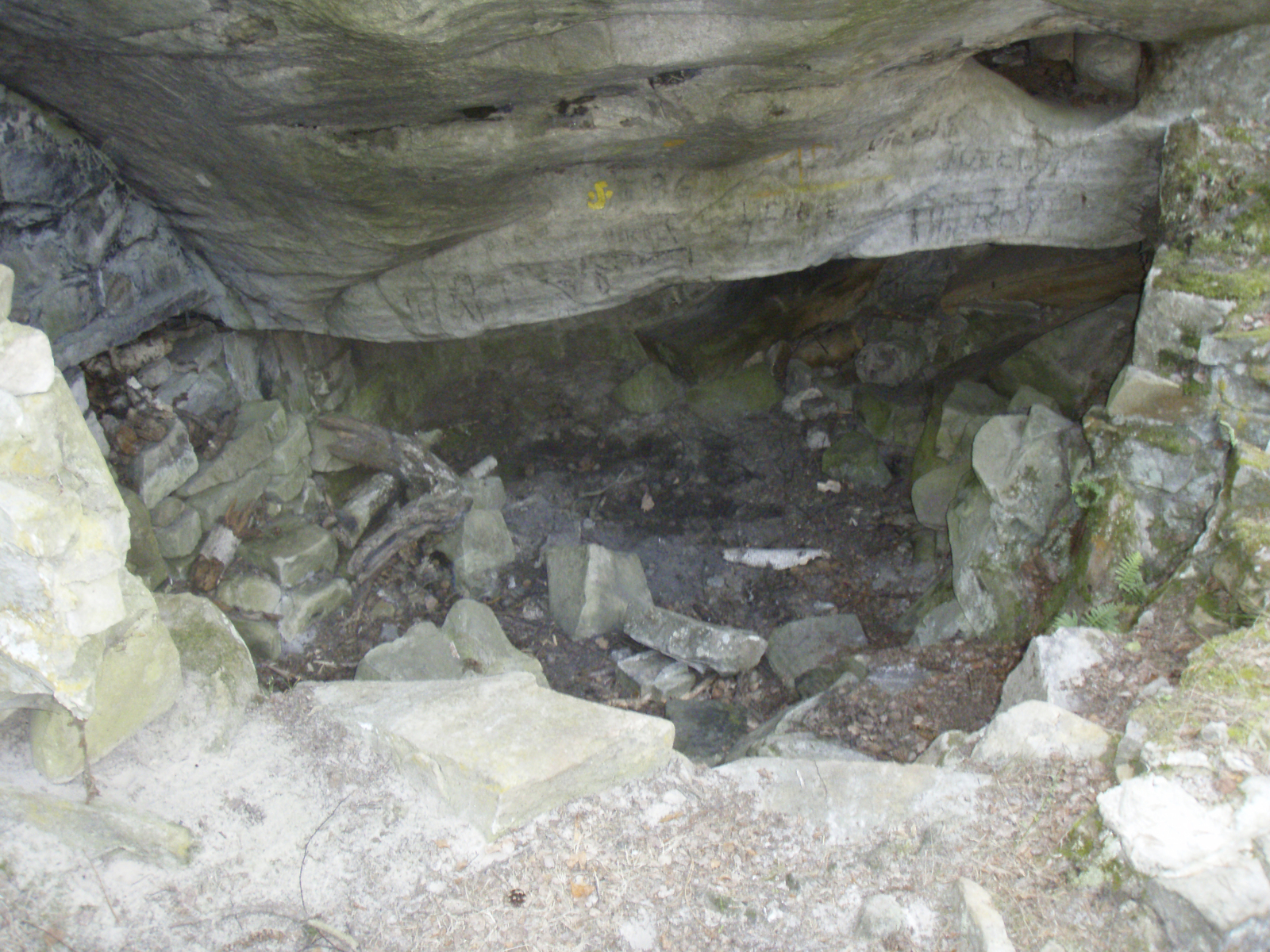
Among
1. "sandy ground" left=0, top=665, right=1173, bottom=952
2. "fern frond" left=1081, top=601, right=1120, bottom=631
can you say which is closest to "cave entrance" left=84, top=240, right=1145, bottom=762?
"fern frond" left=1081, top=601, right=1120, bottom=631

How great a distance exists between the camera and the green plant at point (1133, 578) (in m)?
3.68

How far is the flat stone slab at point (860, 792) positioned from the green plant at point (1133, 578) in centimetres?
155

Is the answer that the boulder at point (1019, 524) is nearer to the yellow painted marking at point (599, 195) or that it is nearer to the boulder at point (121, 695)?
the yellow painted marking at point (599, 195)

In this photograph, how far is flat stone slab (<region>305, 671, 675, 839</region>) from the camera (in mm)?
2605

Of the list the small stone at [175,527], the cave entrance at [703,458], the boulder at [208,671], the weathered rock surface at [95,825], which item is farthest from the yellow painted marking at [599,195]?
the weathered rock surface at [95,825]

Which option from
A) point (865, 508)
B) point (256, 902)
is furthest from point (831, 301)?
point (256, 902)

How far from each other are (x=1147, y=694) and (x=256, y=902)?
9.66 feet

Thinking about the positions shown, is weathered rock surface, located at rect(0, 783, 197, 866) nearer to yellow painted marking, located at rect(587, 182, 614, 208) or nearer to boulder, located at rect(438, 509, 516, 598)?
boulder, located at rect(438, 509, 516, 598)

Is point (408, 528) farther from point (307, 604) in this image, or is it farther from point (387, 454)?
point (307, 604)

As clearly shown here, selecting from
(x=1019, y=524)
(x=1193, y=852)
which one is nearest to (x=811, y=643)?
(x=1019, y=524)

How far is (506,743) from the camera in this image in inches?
108

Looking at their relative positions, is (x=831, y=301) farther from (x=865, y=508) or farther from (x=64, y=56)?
(x=64, y=56)

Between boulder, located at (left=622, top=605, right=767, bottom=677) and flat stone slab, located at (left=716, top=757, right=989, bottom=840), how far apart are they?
6.83ft

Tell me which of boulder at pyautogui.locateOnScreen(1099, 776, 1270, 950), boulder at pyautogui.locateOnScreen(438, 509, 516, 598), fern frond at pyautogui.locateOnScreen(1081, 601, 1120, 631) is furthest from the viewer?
boulder at pyautogui.locateOnScreen(438, 509, 516, 598)
